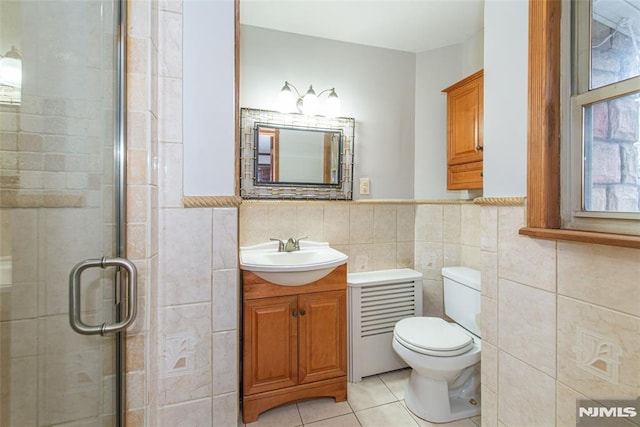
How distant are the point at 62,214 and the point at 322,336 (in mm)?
1412

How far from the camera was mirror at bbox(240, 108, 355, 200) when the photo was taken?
1.94 metres

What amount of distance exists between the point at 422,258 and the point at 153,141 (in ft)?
6.64

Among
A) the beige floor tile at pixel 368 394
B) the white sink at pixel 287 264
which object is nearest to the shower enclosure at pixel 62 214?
the white sink at pixel 287 264

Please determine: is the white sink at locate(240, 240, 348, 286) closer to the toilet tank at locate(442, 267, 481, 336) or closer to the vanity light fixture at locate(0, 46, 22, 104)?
the toilet tank at locate(442, 267, 481, 336)

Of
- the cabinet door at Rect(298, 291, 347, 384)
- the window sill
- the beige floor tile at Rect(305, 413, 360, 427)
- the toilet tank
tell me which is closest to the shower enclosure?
the cabinet door at Rect(298, 291, 347, 384)

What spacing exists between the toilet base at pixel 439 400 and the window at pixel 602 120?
1209 mm

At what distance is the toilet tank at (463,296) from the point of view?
174 centimetres

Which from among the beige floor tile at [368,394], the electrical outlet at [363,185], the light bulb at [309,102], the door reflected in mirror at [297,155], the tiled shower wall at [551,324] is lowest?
the beige floor tile at [368,394]

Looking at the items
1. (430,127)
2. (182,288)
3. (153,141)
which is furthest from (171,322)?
(430,127)

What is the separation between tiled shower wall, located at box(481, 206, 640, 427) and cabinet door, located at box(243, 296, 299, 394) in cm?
96

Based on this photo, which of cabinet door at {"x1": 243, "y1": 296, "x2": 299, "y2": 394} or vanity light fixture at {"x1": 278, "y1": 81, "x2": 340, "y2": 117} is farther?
vanity light fixture at {"x1": 278, "y1": 81, "x2": 340, "y2": 117}

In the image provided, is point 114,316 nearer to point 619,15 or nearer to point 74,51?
point 74,51

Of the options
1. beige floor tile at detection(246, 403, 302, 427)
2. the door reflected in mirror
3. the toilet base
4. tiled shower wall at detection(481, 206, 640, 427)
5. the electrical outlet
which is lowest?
beige floor tile at detection(246, 403, 302, 427)

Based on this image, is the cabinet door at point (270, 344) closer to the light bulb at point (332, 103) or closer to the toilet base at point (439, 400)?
the toilet base at point (439, 400)
